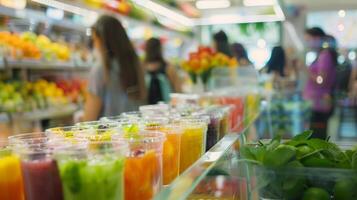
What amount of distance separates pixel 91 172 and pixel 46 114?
3645mm

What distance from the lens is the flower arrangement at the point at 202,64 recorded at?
10.5 feet

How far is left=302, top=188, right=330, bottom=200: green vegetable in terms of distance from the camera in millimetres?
1085

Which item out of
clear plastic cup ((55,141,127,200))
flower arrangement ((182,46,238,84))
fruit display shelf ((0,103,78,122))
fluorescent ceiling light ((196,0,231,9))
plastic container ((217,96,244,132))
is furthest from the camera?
fluorescent ceiling light ((196,0,231,9))

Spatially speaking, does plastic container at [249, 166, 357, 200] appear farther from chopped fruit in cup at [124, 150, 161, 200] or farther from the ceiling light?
the ceiling light

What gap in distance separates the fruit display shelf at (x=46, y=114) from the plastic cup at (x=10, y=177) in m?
3.02

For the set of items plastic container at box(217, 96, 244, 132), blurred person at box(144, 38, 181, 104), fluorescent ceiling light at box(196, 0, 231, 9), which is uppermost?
fluorescent ceiling light at box(196, 0, 231, 9)

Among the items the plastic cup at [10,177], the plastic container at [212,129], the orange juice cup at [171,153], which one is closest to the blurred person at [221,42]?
the plastic container at [212,129]

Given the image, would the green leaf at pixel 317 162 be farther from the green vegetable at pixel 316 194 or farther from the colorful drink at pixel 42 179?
the colorful drink at pixel 42 179

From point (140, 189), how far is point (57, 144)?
224 millimetres

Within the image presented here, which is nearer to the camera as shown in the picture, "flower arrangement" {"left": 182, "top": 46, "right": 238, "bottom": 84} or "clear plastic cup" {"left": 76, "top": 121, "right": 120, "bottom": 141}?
"clear plastic cup" {"left": 76, "top": 121, "right": 120, "bottom": 141}

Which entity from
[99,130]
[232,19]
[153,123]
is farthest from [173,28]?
[99,130]

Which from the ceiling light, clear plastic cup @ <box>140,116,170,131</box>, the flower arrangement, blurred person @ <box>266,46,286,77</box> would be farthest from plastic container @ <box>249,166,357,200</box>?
the ceiling light

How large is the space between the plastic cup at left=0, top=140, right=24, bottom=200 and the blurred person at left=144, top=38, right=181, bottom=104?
3.05 meters

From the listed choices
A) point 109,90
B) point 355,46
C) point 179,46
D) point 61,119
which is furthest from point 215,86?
point 179,46
